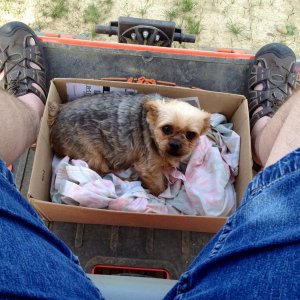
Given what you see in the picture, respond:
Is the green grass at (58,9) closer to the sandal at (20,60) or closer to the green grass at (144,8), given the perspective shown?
the green grass at (144,8)

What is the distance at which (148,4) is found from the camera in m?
3.07

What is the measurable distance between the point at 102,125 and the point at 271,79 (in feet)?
3.06

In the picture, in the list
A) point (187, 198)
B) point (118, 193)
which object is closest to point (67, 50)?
point (118, 193)

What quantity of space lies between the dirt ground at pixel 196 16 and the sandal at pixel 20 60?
2.86 feet

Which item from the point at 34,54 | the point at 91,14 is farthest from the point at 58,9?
the point at 34,54

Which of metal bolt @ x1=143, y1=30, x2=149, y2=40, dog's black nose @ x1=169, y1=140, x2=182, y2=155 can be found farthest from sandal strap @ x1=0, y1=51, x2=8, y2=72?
dog's black nose @ x1=169, y1=140, x2=182, y2=155

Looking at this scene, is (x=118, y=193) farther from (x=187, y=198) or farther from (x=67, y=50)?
(x=67, y=50)

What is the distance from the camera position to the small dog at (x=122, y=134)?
72.5 inches

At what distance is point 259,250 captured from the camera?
2.72 ft

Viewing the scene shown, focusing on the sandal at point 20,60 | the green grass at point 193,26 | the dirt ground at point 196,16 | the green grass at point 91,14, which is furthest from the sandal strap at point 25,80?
the green grass at point 193,26

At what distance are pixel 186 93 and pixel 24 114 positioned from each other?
0.78 m

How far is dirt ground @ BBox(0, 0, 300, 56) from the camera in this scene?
2953mm

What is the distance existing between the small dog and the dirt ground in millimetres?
1175

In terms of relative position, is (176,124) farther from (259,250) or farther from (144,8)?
(144,8)
